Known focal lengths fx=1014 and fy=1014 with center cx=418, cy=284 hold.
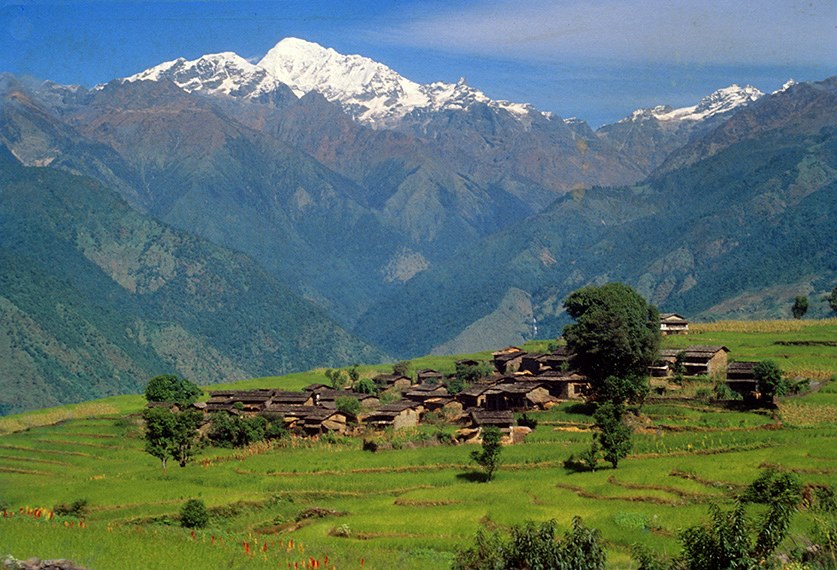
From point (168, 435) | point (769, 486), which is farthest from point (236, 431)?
point (769, 486)

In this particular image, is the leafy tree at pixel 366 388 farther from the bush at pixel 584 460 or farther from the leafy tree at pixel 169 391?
the bush at pixel 584 460

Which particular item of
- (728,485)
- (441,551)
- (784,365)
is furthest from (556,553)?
(784,365)

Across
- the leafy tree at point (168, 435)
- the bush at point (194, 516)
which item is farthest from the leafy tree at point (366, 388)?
the bush at point (194, 516)

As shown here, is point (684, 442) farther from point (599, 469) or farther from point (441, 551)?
point (441, 551)

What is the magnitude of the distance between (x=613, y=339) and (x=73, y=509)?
56.5 meters

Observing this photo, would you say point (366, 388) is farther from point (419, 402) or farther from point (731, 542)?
point (731, 542)

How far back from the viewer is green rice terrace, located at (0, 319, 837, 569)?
44.0 metres

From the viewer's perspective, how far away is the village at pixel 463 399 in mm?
98375

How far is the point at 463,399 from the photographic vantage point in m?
111

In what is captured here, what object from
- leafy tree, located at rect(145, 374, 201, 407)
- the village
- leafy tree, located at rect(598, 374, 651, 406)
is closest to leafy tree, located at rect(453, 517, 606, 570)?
the village

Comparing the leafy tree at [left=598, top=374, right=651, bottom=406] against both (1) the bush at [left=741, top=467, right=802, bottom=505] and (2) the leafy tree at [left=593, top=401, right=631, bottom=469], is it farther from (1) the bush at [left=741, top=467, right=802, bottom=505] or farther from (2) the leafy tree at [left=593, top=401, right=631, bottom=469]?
(1) the bush at [left=741, top=467, right=802, bottom=505]

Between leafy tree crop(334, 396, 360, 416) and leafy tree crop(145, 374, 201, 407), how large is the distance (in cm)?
2352

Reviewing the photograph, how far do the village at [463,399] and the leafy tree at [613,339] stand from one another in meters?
5.03

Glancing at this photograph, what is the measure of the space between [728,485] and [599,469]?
12791 mm
